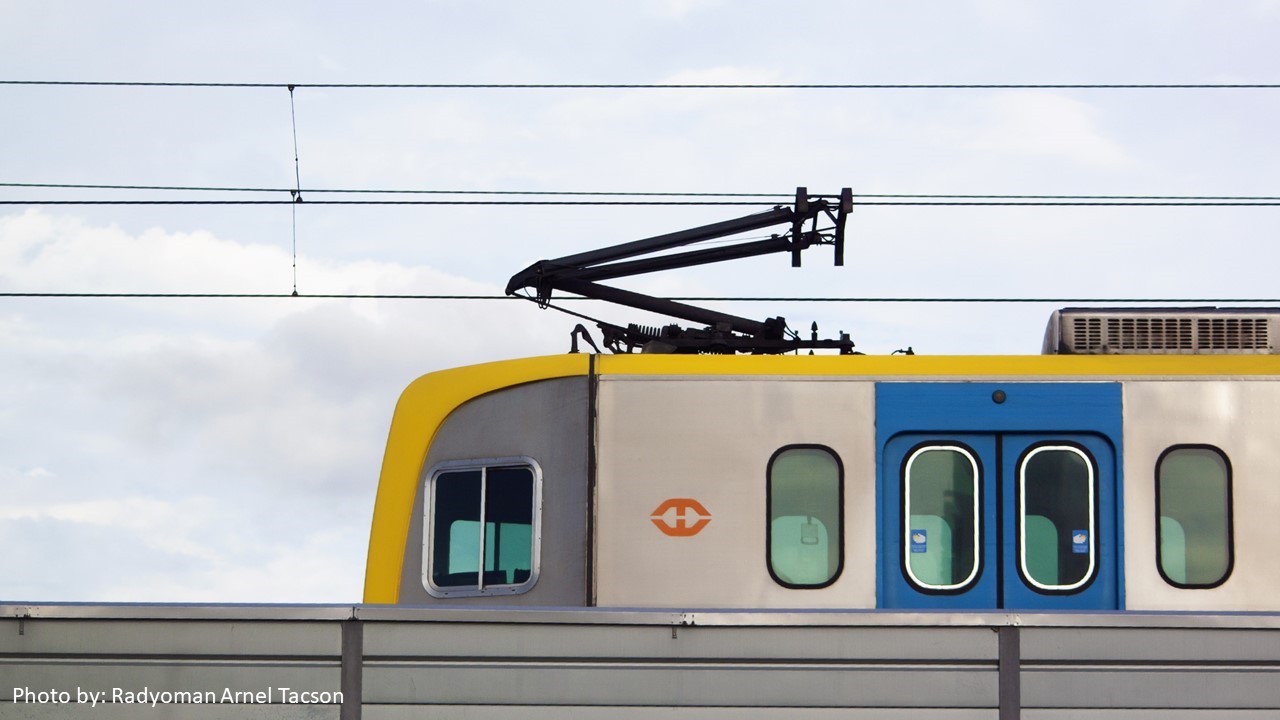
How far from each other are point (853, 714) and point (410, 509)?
4.49 meters

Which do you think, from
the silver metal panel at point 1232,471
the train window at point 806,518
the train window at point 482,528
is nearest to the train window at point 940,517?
the train window at point 806,518

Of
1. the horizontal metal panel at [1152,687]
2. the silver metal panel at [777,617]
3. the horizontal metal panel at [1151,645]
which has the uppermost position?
the silver metal panel at [777,617]

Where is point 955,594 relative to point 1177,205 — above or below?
below

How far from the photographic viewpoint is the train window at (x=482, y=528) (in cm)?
1085

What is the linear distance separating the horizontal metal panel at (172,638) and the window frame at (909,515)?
4187 millimetres

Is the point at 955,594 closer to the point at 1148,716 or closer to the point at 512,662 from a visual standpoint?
the point at 1148,716

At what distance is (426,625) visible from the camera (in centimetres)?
764

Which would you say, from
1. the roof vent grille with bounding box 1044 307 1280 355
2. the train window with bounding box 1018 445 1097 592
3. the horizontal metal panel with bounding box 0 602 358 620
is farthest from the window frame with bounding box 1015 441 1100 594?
the horizontal metal panel with bounding box 0 602 358 620

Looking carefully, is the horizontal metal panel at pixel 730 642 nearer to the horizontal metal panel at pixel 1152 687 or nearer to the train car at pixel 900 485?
the horizontal metal panel at pixel 1152 687

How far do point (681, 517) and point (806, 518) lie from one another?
800 mm

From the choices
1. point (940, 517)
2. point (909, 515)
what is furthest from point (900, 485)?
point (940, 517)

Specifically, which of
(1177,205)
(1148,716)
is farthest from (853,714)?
(1177,205)

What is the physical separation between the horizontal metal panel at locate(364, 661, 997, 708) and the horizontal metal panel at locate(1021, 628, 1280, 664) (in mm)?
292

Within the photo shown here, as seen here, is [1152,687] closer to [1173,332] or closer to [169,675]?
[1173,332]
